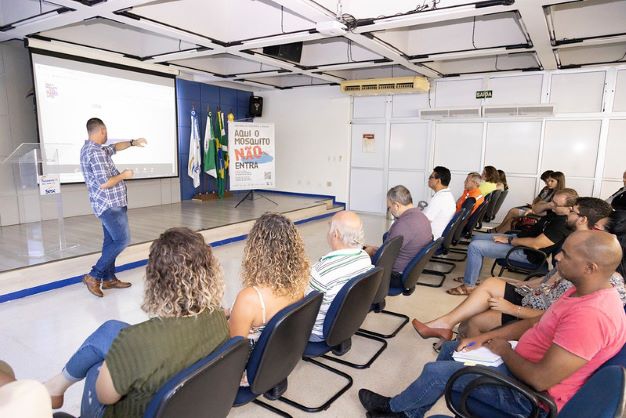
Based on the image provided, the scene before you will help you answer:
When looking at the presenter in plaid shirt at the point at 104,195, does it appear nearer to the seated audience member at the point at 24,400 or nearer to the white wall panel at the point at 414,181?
the seated audience member at the point at 24,400

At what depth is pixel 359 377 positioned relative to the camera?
7.77ft

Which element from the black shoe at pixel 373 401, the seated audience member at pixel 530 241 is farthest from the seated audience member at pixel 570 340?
the seated audience member at pixel 530 241

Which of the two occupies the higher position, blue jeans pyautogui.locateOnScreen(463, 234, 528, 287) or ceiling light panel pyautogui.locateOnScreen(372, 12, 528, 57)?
ceiling light panel pyautogui.locateOnScreen(372, 12, 528, 57)

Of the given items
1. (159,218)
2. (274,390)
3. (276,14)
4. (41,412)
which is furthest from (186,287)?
(159,218)

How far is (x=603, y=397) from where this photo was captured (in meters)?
0.96

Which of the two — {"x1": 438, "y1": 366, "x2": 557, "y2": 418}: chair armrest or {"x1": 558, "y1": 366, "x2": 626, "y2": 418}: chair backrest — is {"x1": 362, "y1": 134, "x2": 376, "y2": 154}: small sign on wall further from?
{"x1": 558, "y1": 366, "x2": 626, "y2": 418}: chair backrest

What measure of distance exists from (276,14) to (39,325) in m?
3.86

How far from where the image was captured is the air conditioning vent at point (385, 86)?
6871mm

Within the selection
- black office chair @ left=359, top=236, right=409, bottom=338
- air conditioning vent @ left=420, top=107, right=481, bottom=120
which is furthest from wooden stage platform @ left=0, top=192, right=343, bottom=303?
black office chair @ left=359, top=236, right=409, bottom=338

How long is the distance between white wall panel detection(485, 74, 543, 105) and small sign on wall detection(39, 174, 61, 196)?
6659mm

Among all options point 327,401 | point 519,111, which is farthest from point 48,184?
point 519,111

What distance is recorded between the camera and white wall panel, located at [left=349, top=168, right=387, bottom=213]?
8102 millimetres

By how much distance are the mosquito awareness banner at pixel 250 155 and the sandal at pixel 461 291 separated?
183 inches

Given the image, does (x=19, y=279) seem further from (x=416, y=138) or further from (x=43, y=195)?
(x=416, y=138)
